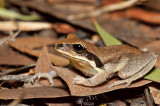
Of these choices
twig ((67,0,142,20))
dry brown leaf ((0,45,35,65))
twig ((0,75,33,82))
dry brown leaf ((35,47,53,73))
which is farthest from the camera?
twig ((67,0,142,20))

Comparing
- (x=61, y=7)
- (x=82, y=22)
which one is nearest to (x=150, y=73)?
(x=82, y=22)

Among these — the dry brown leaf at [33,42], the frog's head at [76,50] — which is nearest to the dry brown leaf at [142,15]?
the dry brown leaf at [33,42]

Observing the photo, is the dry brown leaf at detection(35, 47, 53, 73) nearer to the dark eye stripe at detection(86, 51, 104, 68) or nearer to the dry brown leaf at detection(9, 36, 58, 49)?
the dark eye stripe at detection(86, 51, 104, 68)

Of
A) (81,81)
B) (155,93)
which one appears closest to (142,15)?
(155,93)

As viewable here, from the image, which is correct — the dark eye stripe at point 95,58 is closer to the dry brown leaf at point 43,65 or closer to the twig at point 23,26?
the dry brown leaf at point 43,65

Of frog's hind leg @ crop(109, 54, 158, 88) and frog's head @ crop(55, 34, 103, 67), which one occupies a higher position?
frog's head @ crop(55, 34, 103, 67)

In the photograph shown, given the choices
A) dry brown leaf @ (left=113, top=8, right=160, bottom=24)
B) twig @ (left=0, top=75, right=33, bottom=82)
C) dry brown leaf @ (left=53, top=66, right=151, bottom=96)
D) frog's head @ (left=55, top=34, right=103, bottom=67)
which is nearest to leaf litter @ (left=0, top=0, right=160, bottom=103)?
dry brown leaf @ (left=53, top=66, right=151, bottom=96)
